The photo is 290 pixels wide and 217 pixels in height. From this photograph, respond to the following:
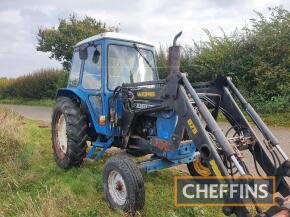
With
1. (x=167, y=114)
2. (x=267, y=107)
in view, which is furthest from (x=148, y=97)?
(x=267, y=107)

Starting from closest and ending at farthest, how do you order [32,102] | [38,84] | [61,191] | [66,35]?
[61,191] < [66,35] < [32,102] < [38,84]

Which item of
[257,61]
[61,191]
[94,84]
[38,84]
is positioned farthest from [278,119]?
[38,84]

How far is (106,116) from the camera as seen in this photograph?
5.31 metres

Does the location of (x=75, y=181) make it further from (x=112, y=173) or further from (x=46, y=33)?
(x=46, y=33)

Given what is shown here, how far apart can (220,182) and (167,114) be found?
1288 millimetres

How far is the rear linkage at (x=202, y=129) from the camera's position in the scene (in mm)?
3525

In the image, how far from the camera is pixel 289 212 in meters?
→ 2.92

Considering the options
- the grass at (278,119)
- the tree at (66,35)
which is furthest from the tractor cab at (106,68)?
the tree at (66,35)

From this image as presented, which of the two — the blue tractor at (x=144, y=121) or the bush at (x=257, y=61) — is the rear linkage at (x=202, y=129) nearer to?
the blue tractor at (x=144, y=121)

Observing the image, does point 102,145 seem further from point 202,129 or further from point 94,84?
point 202,129

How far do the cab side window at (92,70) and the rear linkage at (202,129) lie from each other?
56cm

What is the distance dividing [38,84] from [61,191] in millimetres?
20930

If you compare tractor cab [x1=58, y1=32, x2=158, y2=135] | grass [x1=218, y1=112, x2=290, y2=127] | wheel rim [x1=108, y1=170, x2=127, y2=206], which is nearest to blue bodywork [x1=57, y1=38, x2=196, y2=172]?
tractor cab [x1=58, y1=32, x2=158, y2=135]

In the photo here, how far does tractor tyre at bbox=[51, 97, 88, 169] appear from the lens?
5512 millimetres
